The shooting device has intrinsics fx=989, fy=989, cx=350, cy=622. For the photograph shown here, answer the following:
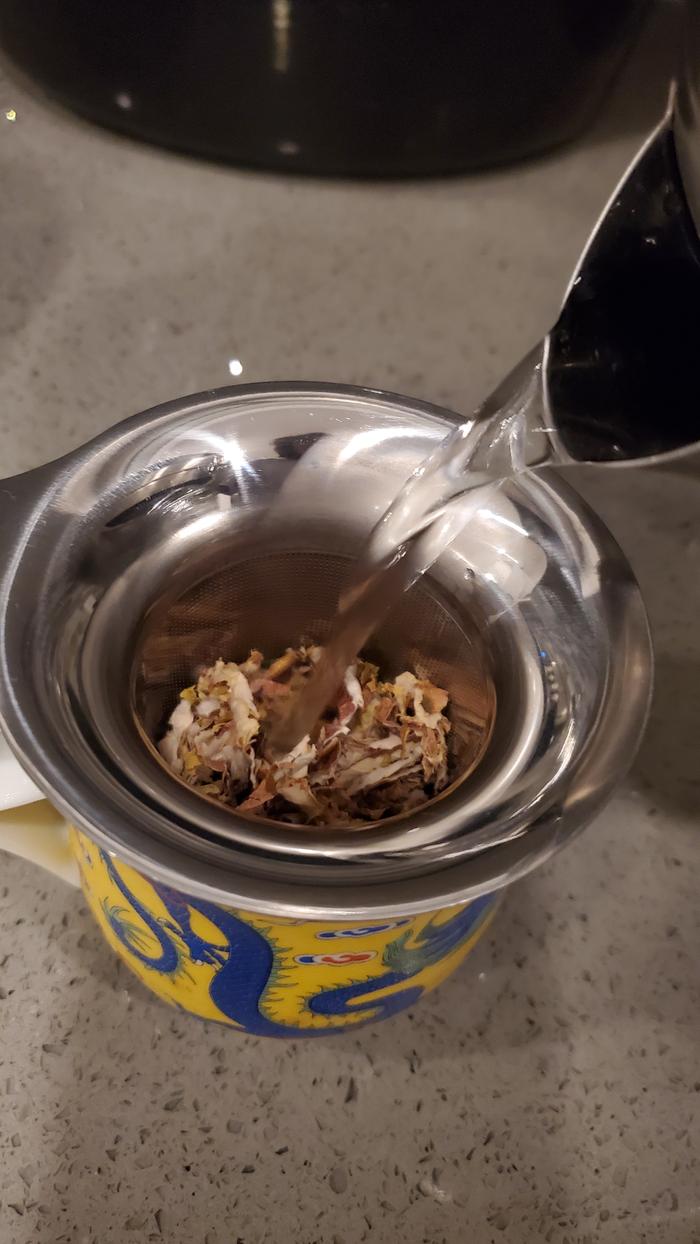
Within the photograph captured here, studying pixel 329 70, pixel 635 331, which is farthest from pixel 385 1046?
pixel 329 70

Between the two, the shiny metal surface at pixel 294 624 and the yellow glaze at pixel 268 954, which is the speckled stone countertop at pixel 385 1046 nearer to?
the yellow glaze at pixel 268 954

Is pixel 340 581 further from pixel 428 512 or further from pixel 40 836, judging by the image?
pixel 40 836

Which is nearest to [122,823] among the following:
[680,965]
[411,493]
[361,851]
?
[361,851]

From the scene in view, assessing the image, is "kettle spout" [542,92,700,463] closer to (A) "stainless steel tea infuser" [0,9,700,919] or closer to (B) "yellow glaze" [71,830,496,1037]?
(A) "stainless steel tea infuser" [0,9,700,919]

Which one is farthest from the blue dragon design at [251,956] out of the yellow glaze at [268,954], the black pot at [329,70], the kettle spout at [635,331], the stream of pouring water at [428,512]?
the black pot at [329,70]

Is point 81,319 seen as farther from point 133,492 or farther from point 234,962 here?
point 234,962
